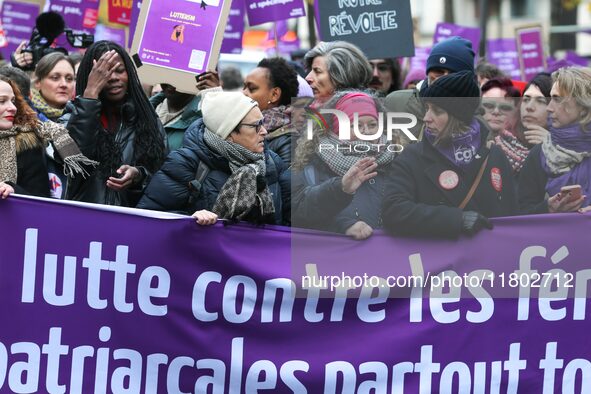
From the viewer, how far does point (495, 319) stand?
5.55m

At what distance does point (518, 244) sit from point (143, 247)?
1722 mm

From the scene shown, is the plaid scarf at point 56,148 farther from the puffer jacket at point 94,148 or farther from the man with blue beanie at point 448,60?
the man with blue beanie at point 448,60

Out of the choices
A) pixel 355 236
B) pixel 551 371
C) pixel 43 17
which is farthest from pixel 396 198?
pixel 43 17

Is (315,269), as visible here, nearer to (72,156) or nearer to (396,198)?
(396,198)

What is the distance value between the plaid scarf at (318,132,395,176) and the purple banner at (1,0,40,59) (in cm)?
725

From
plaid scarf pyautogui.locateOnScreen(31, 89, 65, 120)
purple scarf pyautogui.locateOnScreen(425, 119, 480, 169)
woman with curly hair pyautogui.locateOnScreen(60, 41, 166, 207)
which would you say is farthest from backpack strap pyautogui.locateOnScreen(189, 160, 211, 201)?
plaid scarf pyautogui.locateOnScreen(31, 89, 65, 120)

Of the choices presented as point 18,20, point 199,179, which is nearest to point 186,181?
point 199,179

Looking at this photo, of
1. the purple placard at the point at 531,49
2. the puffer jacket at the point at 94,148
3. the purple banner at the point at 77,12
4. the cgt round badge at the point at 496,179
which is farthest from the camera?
the purple placard at the point at 531,49

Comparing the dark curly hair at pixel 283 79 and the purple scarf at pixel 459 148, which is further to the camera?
the dark curly hair at pixel 283 79

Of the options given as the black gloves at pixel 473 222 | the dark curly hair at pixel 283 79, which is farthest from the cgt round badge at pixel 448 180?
the dark curly hair at pixel 283 79

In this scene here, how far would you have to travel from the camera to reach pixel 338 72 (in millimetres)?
6914

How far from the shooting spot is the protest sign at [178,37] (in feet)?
23.3

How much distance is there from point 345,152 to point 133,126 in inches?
46.7

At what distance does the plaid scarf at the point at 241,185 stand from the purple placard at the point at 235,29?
232 inches
